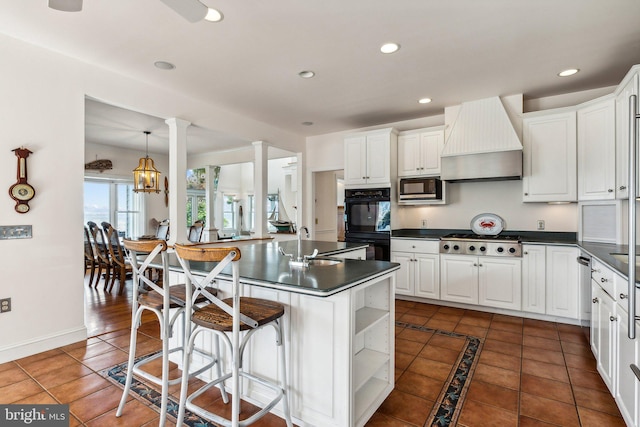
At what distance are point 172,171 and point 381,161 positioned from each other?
276 cm

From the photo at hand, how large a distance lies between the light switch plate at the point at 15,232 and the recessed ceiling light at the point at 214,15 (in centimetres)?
228

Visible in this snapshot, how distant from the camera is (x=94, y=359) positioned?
2643 mm

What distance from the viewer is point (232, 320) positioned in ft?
5.20

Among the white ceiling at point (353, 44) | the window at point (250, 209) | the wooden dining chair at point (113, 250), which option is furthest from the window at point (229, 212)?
the white ceiling at point (353, 44)

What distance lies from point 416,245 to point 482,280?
88cm

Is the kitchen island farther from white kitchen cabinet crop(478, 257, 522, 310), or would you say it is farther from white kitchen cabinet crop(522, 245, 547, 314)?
white kitchen cabinet crop(522, 245, 547, 314)

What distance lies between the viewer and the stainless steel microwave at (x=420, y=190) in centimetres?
438

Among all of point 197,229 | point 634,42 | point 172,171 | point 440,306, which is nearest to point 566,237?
point 440,306

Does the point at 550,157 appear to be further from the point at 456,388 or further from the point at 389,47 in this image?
the point at 456,388

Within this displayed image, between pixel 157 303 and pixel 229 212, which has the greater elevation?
pixel 229 212

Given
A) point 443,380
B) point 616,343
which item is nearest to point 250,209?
point 443,380

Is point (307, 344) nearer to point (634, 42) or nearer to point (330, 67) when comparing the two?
point (330, 67)

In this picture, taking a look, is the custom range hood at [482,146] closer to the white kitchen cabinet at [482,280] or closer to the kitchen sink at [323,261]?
the white kitchen cabinet at [482,280]

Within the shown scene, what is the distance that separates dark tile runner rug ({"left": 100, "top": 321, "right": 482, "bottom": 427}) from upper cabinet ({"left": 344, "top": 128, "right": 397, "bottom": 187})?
8.35 ft
